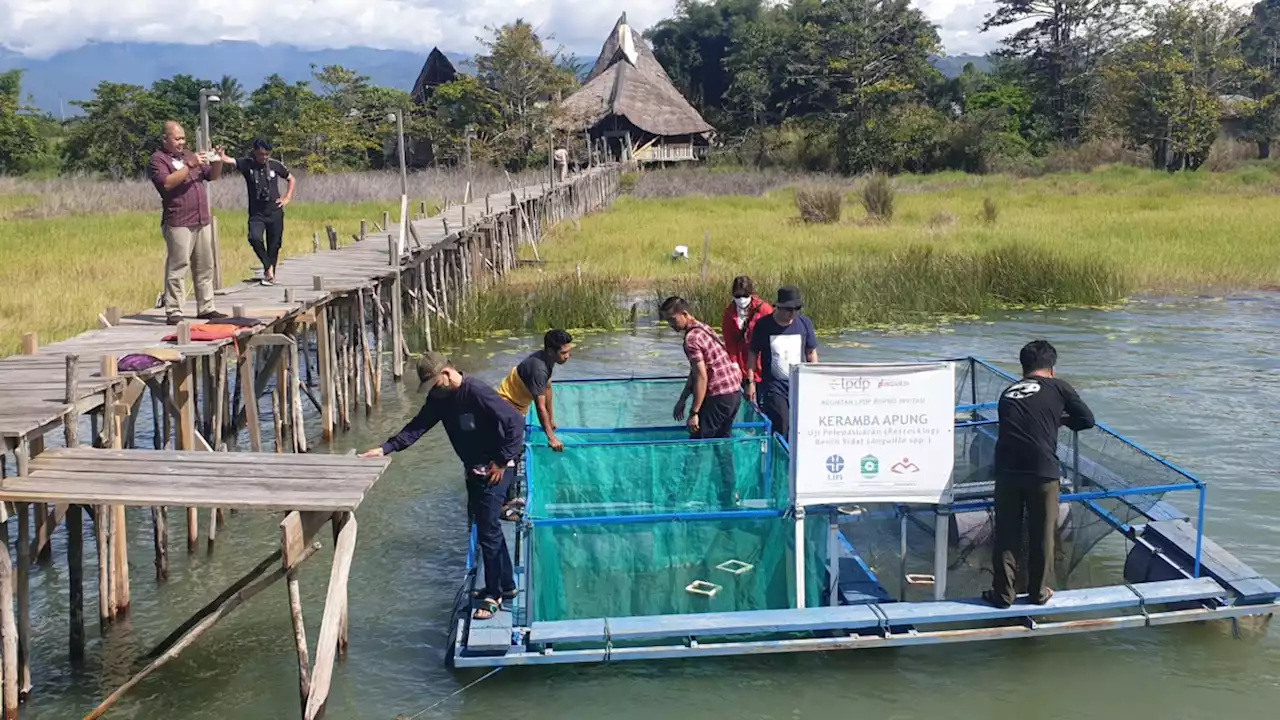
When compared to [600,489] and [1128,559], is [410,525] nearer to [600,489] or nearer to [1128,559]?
[600,489]

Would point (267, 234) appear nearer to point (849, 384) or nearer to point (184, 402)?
point (184, 402)

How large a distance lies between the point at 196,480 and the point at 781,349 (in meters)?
4.66

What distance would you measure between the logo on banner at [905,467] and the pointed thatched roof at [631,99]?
45.6 meters

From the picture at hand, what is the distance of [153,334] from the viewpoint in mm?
10859

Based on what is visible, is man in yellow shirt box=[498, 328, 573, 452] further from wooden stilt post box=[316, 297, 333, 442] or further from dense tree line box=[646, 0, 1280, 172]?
dense tree line box=[646, 0, 1280, 172]

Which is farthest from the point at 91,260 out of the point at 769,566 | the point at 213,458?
the point at 769,566

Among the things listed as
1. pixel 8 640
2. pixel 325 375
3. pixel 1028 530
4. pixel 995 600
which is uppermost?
pixel 325 375

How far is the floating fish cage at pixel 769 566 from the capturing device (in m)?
7.57

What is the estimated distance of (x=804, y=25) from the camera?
187 feet

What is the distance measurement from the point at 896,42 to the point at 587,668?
51.6 m

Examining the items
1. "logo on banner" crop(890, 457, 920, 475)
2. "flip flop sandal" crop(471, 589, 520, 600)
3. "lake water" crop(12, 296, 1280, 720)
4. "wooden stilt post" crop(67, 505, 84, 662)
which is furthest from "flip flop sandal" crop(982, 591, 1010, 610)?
"wooden stilt post" crop(67, 505, 84, 662)

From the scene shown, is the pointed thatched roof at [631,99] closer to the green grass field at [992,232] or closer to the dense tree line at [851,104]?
the dense tree line at [851,104]

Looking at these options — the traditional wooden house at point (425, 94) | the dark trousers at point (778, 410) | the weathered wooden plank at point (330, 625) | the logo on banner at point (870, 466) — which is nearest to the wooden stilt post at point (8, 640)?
the weathered wooden plank at point (330, 625)

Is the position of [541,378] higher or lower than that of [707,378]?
higher
